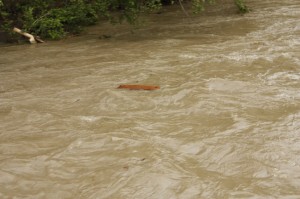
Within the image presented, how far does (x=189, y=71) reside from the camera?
705cm

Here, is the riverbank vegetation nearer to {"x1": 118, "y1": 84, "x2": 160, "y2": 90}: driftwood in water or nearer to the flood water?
the flood water

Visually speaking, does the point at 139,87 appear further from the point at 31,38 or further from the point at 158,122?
the point at 31,38

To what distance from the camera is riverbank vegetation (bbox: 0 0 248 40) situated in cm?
1124

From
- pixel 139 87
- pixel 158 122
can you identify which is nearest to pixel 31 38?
pixel 139 87

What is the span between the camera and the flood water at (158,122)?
353 centimetres

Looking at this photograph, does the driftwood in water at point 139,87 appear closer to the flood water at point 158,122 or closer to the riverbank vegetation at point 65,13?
the flood water at point 158,122

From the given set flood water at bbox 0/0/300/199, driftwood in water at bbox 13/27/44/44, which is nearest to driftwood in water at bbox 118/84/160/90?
flood water at bbox 0/0/300/199

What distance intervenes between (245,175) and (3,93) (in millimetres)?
4688

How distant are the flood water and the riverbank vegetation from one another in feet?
6.99

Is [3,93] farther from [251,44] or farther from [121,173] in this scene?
[251,44]

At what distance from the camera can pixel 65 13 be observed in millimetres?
12844

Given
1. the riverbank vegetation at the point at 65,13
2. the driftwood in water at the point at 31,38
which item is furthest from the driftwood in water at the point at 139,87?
the driftwood in water at the point at 31,38

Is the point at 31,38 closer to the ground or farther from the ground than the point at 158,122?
farther from the ground

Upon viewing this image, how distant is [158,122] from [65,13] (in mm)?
8953
